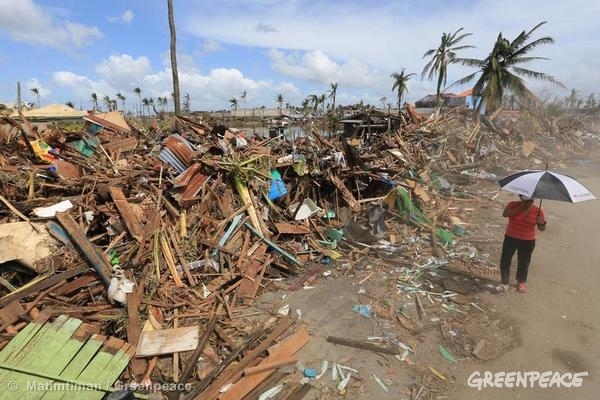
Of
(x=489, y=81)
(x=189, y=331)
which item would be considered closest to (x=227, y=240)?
(x=189, y=331)

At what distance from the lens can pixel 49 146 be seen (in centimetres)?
756

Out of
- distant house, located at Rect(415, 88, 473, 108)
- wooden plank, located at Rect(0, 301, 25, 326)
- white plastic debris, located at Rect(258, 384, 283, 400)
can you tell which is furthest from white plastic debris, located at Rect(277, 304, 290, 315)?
distant house, located at Rect(415, 88, 473, 108)

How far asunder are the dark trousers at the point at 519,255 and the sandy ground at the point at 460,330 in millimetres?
266

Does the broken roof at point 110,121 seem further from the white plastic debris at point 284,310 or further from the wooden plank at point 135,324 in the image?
the white plastic debris at point 284,310

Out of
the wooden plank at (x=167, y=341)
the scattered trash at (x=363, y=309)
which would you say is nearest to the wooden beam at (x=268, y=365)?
the wooden plank at (x=167, y=341)

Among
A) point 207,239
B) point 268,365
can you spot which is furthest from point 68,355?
point 207,239

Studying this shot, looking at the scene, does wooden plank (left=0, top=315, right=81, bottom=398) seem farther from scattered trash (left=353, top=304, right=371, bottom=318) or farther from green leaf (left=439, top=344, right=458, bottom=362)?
green leaf (left=439, top=344, right=458, bottom=362)

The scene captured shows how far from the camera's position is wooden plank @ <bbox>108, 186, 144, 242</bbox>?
18.4 ft

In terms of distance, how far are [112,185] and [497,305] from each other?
6.35m

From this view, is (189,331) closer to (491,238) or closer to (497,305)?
(497,305)

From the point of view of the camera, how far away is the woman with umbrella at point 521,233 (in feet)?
17.5

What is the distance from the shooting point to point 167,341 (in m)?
4.38
